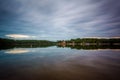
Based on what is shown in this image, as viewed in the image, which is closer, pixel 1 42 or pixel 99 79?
pixel 99 79

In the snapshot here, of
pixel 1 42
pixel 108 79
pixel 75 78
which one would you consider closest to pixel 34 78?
pixel 75 78

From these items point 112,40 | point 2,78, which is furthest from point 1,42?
point 2,78

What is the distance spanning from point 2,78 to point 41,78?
3404 mm

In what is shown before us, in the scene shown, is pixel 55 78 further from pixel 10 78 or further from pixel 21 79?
pixel 10 78

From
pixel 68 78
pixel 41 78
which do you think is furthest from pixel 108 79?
pixel 41 78

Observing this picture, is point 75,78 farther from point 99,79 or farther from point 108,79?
point 108,79

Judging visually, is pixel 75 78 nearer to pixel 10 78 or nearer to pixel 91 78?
pixel 91 78

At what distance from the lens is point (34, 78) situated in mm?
11242

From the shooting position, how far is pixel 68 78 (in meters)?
11.3

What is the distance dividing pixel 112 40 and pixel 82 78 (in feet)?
652

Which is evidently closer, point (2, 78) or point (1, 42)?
point (2, 78)

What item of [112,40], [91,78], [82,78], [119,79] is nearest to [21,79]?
[82,78]

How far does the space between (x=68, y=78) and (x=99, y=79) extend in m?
2.63

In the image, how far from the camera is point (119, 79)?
35.2 feet
